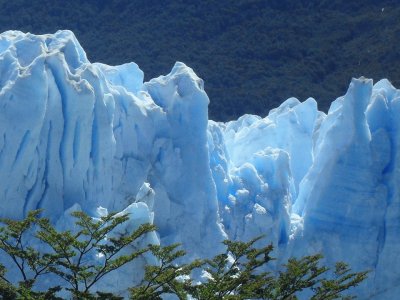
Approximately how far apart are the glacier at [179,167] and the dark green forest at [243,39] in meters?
19.9

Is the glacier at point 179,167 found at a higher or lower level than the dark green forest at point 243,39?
lower

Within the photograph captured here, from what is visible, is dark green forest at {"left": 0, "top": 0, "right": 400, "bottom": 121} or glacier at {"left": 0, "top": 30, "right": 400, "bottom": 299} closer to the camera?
glacier at {"left": 0, "top": 30, "right": 400, "bottom": 299}

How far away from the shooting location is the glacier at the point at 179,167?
12109 mm

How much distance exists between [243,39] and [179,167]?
89.7 ft

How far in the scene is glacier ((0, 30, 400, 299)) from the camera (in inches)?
477

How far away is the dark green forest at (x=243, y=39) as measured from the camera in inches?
1419

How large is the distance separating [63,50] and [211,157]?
2729 millimetres

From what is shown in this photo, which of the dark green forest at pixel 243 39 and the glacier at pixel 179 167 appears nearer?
the glacier at pixel 179 167

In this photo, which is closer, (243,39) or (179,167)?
(179,167)

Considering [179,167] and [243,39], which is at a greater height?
[243,39]

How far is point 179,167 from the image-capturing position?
43.7 feet

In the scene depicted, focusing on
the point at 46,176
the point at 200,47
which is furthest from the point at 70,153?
the point at 200,47

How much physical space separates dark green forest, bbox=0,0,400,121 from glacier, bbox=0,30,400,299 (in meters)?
19.9

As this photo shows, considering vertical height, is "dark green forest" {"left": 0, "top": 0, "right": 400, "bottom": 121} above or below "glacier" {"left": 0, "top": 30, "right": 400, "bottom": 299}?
above
